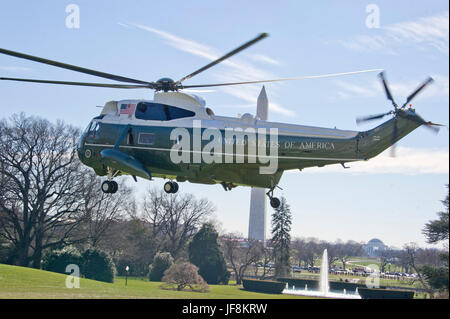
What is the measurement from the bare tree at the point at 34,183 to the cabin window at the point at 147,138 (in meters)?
35.0

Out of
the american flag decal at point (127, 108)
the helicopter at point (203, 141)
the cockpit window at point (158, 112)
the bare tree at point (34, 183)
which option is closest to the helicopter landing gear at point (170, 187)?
the helicopter at point (203, 141)

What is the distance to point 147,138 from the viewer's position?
25.3 metres

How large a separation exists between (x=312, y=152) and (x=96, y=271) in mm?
37912

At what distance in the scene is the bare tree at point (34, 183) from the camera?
186ft

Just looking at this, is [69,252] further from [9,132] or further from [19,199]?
[9,132]

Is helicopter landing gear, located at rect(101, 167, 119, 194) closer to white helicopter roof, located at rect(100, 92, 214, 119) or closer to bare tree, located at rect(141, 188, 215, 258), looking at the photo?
white helicopter roof, located at rect(100, 92, 214, 119)

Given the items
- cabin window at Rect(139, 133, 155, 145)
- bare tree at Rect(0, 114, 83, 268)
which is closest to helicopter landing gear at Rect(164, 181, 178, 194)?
cabin window at Rect(139, 133, 155, 145)

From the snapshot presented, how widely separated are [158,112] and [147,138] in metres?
1.33

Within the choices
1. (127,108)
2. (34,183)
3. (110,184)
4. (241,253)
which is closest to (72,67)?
(127,108)

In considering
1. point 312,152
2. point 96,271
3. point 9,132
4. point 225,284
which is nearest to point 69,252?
point 96,271

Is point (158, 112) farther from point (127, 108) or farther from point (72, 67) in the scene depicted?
point (72, 67)

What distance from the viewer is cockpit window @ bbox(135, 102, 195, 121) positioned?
82.5 feet
